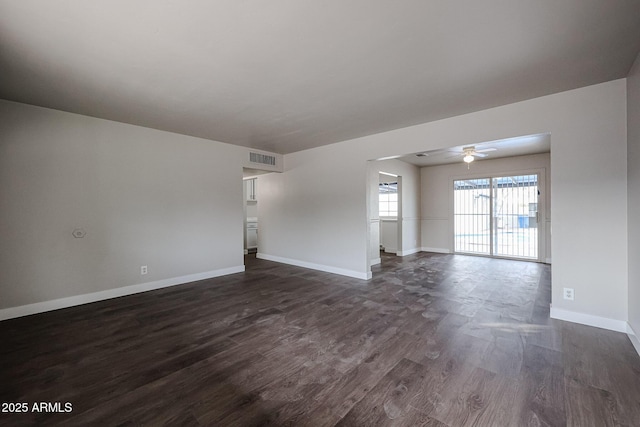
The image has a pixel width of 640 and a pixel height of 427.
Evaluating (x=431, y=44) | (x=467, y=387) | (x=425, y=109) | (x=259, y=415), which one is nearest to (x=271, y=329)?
(x=259, y=415)

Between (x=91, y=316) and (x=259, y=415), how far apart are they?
2816 millimetres

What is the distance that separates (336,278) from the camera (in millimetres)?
4789

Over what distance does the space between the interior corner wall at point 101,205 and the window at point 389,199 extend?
4.65 meters

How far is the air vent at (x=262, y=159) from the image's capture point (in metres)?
5.51

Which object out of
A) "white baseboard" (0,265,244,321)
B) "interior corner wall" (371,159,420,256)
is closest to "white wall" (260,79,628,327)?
"interior corner wall" (371,159,420,256)

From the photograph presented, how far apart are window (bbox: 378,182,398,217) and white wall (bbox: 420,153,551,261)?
1.01 m

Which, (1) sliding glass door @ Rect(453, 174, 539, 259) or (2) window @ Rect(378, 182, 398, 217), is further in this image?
(2) window @ Rect(378, 182, 398, 217)

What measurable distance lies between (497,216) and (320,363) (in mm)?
6553

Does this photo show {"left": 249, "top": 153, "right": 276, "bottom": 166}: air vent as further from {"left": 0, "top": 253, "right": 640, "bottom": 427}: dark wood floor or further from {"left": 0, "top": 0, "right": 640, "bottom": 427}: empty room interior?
{"left": 0, "top": 253, "right": 640, "bottom": 427}: dark wood floor

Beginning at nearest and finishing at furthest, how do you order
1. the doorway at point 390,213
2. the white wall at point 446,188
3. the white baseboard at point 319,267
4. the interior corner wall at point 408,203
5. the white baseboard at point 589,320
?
the white baseboard at point 589,320, the white baseboard at point 319,267, the white wall at point 446,188, the interior corner wall at point 408,203, the doorway at point 390,213

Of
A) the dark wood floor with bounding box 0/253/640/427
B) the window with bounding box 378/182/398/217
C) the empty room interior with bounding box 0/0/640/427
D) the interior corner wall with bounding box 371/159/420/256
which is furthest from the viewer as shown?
the window with bounding box 378/182/398/217

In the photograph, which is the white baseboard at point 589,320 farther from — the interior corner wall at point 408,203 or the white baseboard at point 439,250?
the white baseboard at point 439,250

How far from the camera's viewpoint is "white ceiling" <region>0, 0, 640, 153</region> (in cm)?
170

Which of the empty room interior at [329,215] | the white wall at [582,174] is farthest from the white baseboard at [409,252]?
the white wall at [582,174]
